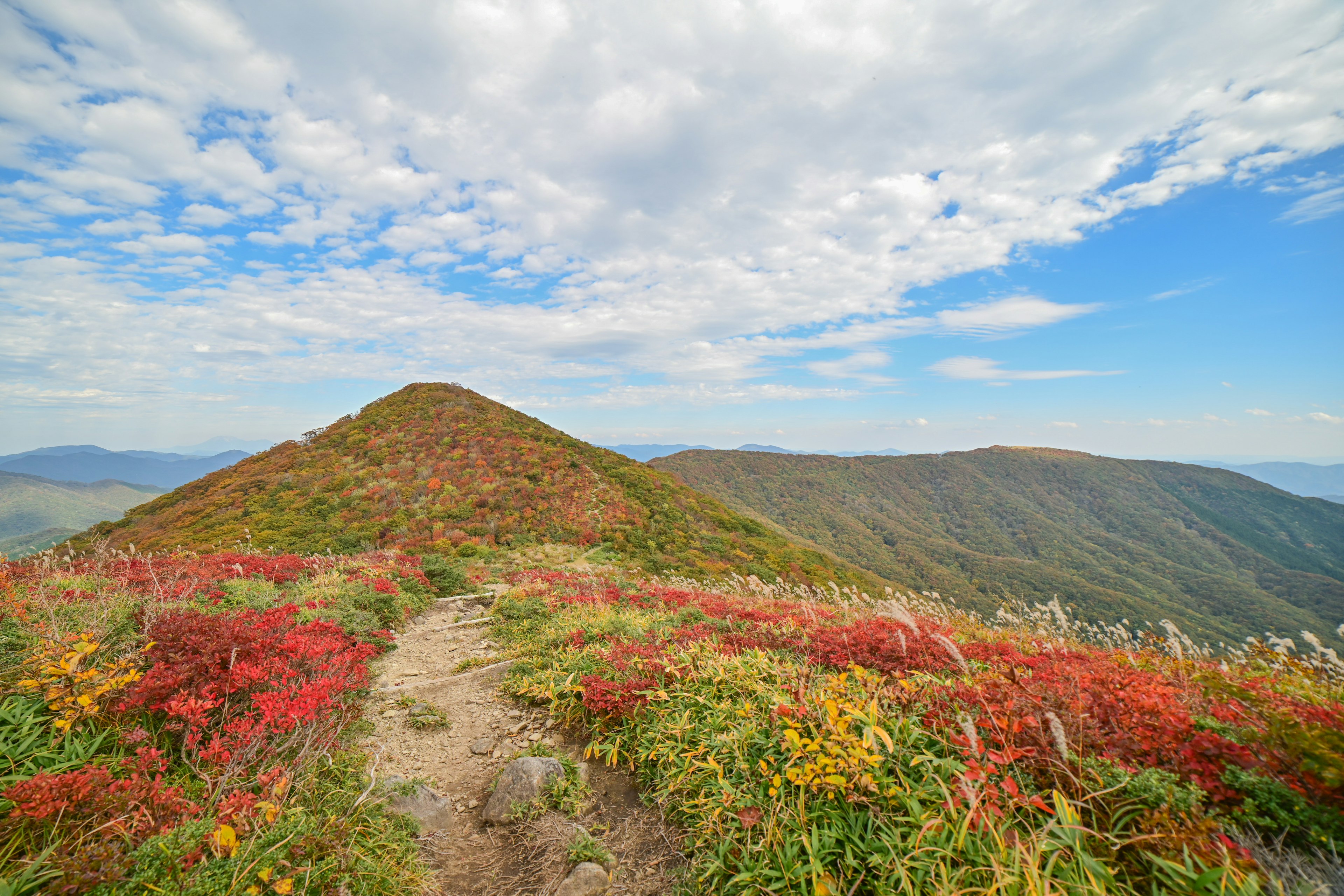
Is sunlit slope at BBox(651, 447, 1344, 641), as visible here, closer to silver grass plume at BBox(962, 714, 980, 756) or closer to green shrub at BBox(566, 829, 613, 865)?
green shrub at BBox(566, 829, 613, 865)

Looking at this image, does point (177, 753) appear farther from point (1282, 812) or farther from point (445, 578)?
point (445, 578)

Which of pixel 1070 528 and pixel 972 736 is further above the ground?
pixel 972 736

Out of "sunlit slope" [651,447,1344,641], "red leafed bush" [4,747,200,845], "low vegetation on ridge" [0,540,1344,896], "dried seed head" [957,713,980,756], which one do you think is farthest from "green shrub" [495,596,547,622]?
"sunlit slope" [651,447,1344,641]

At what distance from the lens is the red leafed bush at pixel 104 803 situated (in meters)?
2.29

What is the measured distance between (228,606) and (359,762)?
433 cm

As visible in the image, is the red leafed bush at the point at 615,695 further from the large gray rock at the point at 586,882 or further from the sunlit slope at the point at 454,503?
the sunlit slope at the point at 454,503

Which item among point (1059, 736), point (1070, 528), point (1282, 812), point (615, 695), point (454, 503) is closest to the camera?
point (1282, 812)

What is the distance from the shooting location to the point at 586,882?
3094mm

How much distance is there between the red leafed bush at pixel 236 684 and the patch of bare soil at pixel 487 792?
Result: 81cm

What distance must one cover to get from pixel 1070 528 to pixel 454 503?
112m

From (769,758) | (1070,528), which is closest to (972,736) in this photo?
(769,758)

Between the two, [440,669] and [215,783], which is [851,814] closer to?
[215,783]

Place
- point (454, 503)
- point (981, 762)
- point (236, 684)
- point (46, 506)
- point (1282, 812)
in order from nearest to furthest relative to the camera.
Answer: point (1282, 812) < point (981, 762) < point (236, 684) < point (454, 503) < point (46, 506)

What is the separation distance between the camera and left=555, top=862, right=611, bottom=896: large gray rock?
3.04m
